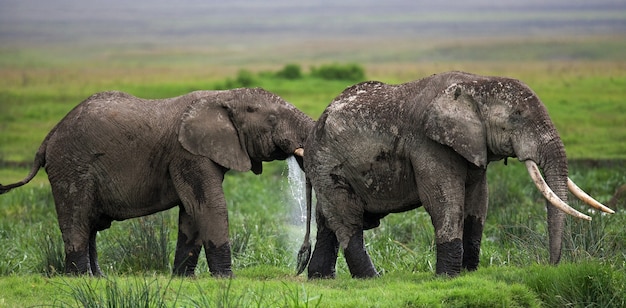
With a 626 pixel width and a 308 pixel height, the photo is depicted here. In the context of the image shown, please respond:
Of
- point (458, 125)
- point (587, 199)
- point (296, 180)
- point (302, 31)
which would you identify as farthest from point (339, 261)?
point (302, 31)

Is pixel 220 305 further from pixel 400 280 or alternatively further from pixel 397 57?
pixel 397 57

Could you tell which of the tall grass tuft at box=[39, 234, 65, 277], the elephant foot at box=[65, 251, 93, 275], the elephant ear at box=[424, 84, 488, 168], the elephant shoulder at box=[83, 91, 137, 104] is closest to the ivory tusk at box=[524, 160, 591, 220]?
the elephant ear at box=[424, 84, 488, 168]

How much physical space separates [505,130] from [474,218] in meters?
1.17

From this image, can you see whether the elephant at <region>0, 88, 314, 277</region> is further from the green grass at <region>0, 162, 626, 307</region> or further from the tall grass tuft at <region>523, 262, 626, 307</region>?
the tall grass tuft at <region>523, 262, 626, 307</region>

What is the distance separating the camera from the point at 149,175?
43.2 feet

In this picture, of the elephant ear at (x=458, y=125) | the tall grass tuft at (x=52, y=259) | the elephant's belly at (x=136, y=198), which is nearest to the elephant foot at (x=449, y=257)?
the elephant ear at (x=458, y=125)

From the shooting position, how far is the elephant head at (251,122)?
43.4 ft

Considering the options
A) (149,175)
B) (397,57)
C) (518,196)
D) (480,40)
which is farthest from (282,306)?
(480,40)

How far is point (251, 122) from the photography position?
43.9ft

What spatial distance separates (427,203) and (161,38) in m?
96.1

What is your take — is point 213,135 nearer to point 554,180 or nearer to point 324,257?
point 324,257

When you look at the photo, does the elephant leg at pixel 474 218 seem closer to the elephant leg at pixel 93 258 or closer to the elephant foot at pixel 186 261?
the elephant foot at pixel 186 261

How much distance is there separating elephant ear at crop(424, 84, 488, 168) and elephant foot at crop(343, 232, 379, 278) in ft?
4.92

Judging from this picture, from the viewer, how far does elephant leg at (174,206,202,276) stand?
13430mm
